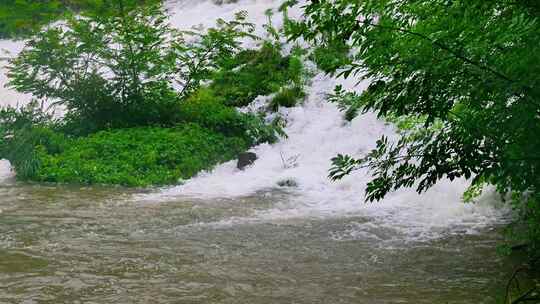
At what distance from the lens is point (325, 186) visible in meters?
11.2

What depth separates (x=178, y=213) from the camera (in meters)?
9.38

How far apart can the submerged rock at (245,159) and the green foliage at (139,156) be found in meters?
0.38

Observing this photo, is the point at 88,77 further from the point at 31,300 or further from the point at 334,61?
the point at 334,61

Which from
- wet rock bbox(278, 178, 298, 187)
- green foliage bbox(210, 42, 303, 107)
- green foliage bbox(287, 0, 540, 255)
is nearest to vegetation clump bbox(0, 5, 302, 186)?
green foliage bbox(210, 42, 303, 107)

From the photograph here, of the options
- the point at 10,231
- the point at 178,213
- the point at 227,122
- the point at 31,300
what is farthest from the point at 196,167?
the point at 31,300

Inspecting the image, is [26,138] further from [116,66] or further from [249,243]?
[249,243]

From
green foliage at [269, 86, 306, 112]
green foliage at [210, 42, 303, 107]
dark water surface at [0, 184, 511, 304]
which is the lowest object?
dark water surface at [0, 184, 511, 304]

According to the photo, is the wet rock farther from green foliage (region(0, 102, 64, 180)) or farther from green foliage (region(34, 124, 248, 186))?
green foliage (region(0, 102, 64, 180))

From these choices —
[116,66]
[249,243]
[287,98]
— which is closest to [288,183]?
[249,243]

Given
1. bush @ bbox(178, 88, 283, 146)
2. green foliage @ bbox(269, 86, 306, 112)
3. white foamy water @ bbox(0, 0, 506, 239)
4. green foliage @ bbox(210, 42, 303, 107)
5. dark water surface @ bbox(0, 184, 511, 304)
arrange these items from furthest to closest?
green foliage @ bbox(210, 42, 303, 107)
green foliage @ bbox(269, 86, 306, 112)
bush @ bbox(178, 88, 283, 146)
white foamy water @ bbox(0, 0, 506, 239)
dark water surface @ bbox(0, 184, 511, 304)

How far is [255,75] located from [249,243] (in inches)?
361

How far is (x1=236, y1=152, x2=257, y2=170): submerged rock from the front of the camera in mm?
12915

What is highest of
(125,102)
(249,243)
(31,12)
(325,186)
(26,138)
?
(31,12)

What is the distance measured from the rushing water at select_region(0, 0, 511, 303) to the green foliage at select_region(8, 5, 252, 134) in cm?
241
